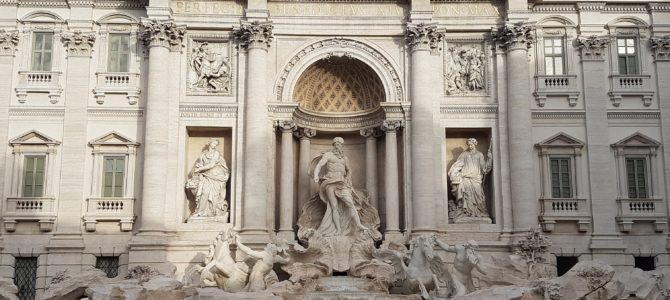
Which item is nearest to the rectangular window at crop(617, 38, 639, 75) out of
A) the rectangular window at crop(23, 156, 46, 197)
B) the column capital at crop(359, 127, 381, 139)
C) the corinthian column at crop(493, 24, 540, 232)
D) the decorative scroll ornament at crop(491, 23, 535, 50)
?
the corinthian column at crop(493, 24, 540, 232)

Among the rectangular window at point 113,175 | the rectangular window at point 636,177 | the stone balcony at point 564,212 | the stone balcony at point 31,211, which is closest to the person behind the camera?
the stone balcony at point 31,211

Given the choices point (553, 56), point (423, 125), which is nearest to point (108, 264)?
point (423, 125)

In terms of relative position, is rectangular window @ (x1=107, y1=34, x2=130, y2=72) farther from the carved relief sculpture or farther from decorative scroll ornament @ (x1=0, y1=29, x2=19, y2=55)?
the carved relief sculpture

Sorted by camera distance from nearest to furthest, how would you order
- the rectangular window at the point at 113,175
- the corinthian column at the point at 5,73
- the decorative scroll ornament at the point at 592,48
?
1. the rectangular window at the point at 113,175
2. the corinthian column at the point at 5,73
3. the decorative scroll ornament at the point at 592,48

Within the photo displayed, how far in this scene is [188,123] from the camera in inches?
1058

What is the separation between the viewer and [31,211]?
26.2 meters

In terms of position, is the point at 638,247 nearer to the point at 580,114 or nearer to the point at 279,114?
the point at 580,114

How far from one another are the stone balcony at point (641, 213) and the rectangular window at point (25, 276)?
1960cm

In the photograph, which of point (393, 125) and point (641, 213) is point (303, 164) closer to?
point (393, 125)

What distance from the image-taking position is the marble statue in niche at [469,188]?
2661 cm

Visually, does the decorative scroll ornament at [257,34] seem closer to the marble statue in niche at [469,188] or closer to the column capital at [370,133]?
the column capital at [370,133]

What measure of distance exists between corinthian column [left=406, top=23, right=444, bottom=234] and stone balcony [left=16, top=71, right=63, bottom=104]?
1218cm

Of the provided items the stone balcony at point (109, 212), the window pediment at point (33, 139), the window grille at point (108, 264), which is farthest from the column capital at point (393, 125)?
the window pediment at point (33, 139)

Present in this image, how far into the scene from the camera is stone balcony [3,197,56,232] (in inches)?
1024
